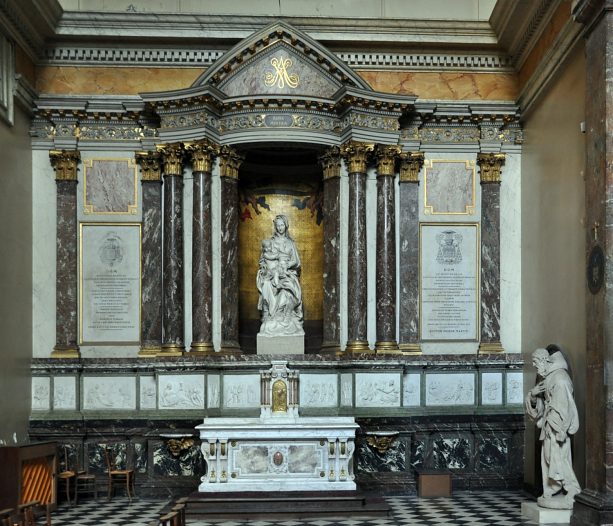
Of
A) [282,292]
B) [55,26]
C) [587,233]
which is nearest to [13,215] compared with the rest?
[55,26]

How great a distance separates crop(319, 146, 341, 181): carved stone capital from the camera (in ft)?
50.6

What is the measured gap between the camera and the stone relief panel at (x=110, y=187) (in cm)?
1562

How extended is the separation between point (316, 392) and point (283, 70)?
4.98m

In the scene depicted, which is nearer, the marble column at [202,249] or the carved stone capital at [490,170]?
the marble column at [202,249]

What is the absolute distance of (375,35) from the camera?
15.6 meters

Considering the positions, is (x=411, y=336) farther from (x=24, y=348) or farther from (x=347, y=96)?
(x=24, y=348)

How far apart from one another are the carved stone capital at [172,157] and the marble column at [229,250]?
24.4 inches

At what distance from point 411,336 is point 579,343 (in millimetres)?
3863

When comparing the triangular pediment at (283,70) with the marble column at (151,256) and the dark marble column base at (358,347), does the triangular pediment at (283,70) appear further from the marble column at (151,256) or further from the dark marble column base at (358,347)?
the dark marble column base at (358,347)

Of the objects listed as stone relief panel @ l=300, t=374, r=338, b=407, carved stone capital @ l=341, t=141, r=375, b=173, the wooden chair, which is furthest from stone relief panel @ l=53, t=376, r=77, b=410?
carved stone capital @ l=341, t=141, r=375, b=173

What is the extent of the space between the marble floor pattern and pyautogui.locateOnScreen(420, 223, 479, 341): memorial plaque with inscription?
8.71 feet

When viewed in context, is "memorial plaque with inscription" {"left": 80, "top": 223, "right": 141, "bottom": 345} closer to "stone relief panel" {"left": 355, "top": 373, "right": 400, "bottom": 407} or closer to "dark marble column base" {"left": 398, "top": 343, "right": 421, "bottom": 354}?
"stone relief panel" {"left": 355, "top": 373, "right": 400, "bottom": 407}

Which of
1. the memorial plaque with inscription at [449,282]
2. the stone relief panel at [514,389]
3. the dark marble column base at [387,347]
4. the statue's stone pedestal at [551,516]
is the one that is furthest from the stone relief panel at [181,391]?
the statue's stone pedestal at [551,516]

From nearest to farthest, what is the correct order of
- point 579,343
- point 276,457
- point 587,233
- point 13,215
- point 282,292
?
point 587,233 < point 579,343 < point 276,457 < point 13,215 < point 282,292
